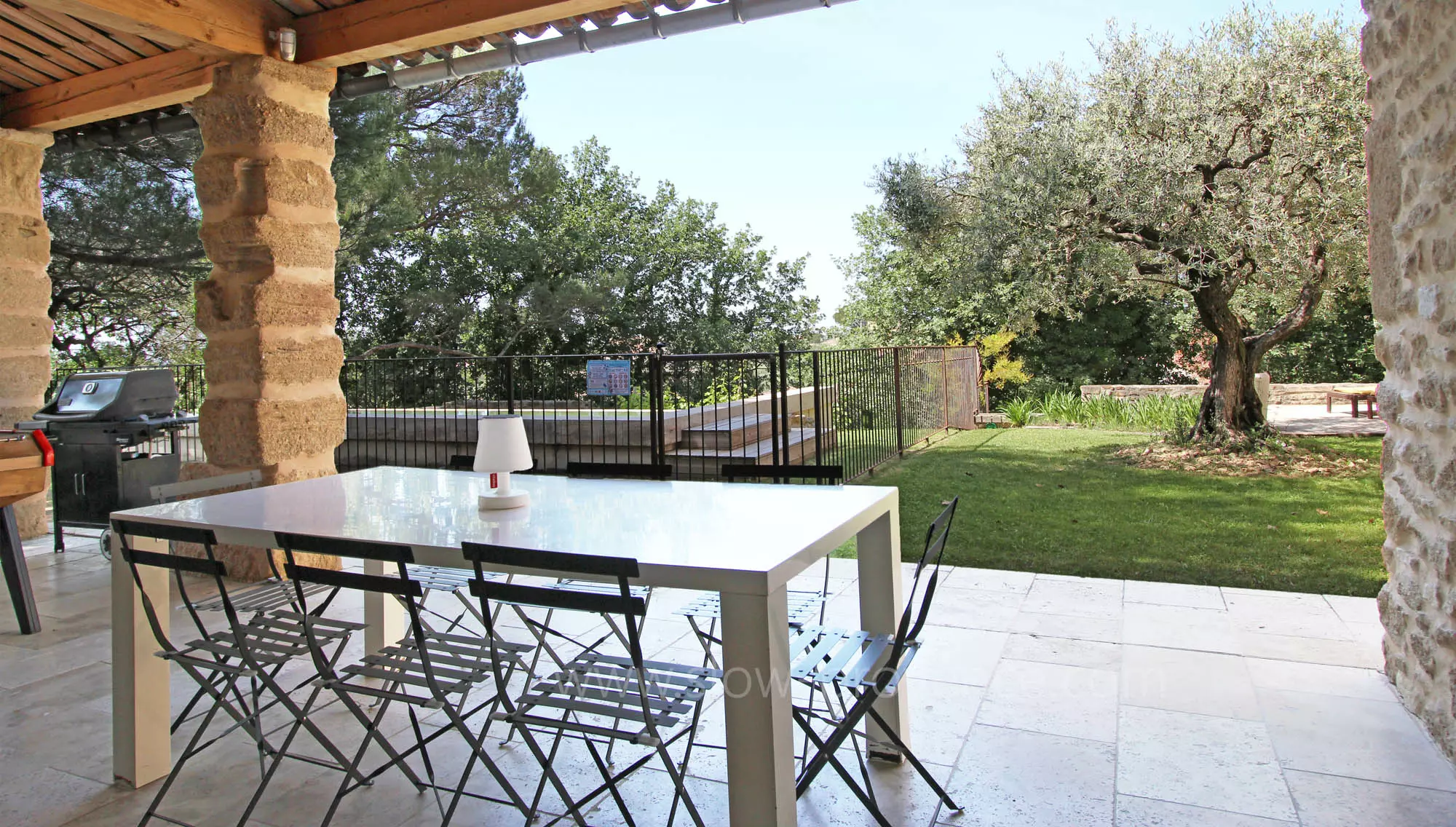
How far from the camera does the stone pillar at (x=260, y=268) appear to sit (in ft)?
14.2

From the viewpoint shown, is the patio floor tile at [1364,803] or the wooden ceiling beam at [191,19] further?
the wooden ceiling beam at [191,19]

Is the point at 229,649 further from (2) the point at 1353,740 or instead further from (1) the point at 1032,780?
(2) the point at 1353,740

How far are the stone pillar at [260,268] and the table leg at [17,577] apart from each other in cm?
85

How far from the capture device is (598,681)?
2.11m

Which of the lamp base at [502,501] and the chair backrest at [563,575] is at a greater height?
the lamp base at [502,501]

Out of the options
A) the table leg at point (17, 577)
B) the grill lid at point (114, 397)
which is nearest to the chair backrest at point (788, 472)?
the table leg at point (17, 577)

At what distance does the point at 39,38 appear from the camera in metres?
4.66

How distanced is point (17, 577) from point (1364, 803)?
526 cm

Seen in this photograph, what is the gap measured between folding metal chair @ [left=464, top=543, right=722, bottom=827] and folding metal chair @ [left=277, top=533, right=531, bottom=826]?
0.41ft

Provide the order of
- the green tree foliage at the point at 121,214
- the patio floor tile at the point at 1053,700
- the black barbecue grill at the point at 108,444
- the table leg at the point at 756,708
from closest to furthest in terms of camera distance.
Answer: the table leg at the point at 756,708, the patio floor tile at the point at 1053,700, the black barbecue grill at the point at 108,444, the green tree foliage at the point at 121,214

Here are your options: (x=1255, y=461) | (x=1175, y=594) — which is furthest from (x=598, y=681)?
(x=1255, y=461)

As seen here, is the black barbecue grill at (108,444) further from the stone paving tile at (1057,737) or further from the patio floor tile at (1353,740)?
the patio floor tile at (1353,740)

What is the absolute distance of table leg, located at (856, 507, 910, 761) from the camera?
240cm

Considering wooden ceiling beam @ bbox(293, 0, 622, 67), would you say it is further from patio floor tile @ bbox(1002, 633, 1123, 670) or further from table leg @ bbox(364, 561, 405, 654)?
patio floor tile @ bbox(1002, 633, 1123, 670)
